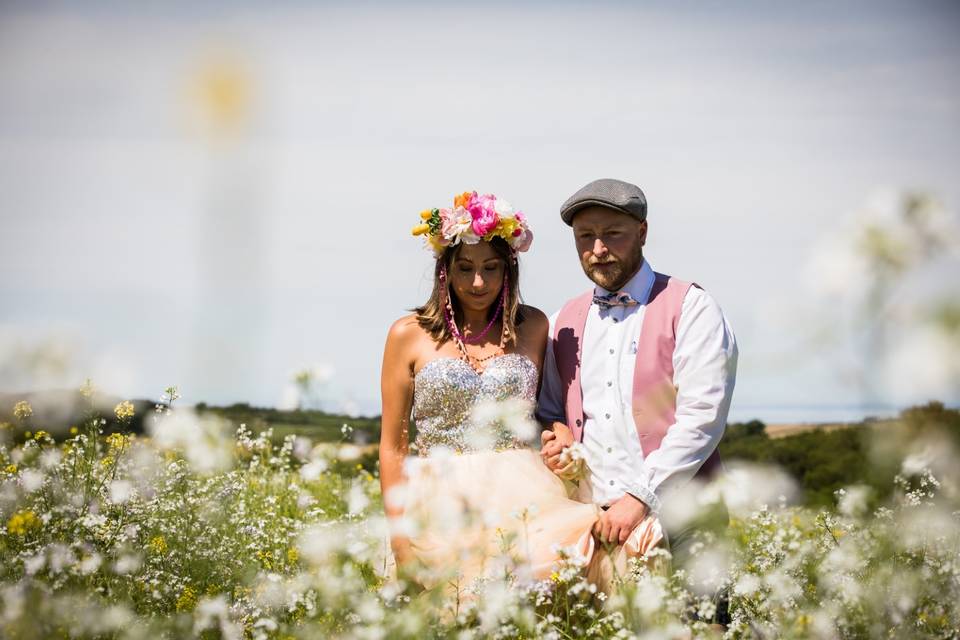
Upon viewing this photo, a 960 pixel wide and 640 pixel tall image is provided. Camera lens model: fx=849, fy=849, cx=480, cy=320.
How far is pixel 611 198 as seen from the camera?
4.84 metres

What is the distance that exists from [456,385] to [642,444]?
1.13m

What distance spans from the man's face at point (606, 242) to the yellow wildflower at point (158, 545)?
2.84 m

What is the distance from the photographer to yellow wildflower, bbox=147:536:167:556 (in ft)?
14.7

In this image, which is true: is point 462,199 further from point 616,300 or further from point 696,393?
point 696,393

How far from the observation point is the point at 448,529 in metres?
4.14

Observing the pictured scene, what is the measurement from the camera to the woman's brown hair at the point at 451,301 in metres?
5.11

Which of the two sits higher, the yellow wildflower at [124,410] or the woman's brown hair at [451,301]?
the woman's brown hair at [451,301]

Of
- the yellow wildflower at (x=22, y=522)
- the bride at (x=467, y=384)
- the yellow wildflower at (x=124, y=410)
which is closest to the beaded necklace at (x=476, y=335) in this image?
the bride at (x=467, y=384)

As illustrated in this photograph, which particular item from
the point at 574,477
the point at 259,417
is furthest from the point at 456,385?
the point at 259,417

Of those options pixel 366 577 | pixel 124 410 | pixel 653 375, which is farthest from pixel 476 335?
pixel 124 410

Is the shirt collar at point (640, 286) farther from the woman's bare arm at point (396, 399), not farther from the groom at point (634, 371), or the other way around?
the woman's bare arm at point (396, 399)

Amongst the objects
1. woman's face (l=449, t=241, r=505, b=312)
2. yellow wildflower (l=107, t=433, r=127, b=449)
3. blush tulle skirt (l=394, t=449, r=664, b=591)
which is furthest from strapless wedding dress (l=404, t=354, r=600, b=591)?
yellow wildflower (l=107, t=433, r=127, b=449)

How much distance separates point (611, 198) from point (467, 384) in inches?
53.5

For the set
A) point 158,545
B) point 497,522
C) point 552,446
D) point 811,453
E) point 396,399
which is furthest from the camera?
point 811,453
